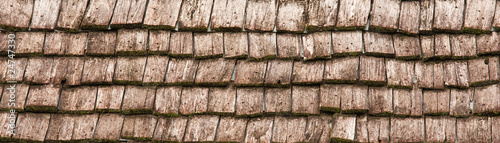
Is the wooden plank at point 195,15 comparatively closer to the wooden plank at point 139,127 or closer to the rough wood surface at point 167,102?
the rough wood surface at point 167,102

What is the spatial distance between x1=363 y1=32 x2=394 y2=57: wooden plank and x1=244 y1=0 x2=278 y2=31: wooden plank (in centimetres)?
72

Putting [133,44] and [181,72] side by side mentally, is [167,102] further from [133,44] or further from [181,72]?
[133,44]

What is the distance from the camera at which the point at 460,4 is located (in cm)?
271

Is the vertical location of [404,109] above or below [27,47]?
below

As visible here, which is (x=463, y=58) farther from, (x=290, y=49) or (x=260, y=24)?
(x=260, y=24)

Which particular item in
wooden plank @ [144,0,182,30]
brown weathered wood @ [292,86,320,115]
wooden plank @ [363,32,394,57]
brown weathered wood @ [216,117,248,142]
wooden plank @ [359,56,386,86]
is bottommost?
brown weathered wood @ [216,117,248,142]

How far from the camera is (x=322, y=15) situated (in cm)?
269

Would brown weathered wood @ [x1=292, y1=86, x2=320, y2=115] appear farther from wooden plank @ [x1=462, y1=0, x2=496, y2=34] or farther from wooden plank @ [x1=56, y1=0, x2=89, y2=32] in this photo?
wooden plank @ [x1=56, y1=0, x2=89, y2=32]

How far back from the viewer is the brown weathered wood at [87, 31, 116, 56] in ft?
8.92

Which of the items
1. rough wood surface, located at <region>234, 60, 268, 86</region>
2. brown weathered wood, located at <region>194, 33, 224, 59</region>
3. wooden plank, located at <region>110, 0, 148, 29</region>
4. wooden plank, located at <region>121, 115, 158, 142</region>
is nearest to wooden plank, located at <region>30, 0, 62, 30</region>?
wooden plank, located at <region>110, 0, 148, 29</region>

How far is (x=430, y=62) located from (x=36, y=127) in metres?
3.05

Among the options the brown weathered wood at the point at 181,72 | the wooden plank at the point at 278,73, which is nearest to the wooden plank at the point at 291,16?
the wooden plank at the point at 278,73

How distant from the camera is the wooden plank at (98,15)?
2750 millimetres

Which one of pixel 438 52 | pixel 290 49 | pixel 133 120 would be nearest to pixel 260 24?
pixel 290 49
